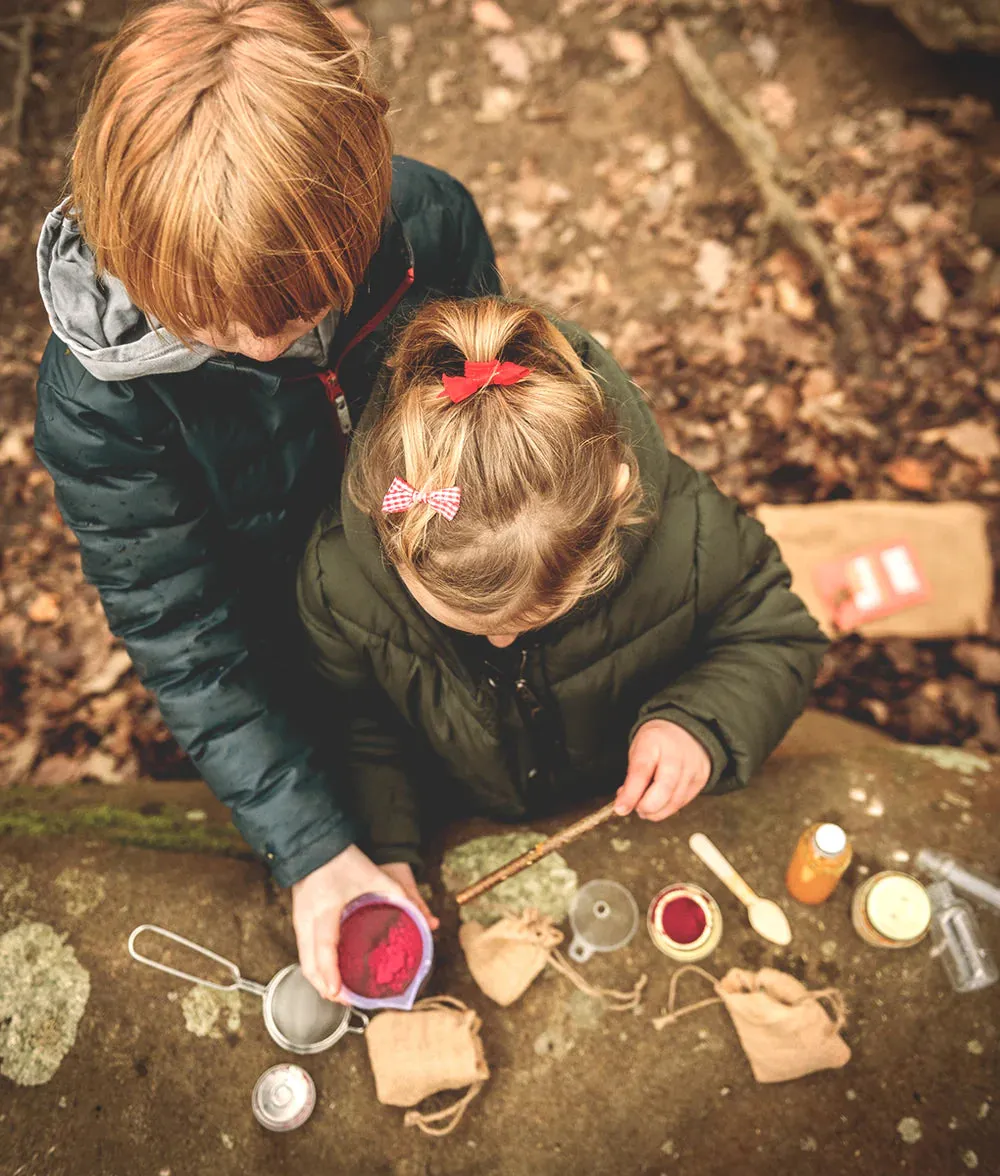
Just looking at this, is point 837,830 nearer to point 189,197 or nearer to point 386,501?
point 386,501

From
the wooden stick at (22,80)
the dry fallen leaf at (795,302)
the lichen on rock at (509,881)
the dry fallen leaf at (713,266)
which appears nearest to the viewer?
the lichen on rock at (509,881)

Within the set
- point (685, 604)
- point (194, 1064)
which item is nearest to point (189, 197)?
point (685, 604)

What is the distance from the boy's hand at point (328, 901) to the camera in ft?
6.31

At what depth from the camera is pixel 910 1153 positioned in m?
1.85

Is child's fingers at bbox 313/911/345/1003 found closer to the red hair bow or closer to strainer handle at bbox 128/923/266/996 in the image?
strainer handle at bbox 128/923/266/996

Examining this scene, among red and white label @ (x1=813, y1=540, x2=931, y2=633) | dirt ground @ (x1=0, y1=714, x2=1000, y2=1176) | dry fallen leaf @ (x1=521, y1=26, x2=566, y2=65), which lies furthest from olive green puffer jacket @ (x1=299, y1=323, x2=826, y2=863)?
dry fallen leaf @ (x1=521, y1=26, x2=566, y2=65)

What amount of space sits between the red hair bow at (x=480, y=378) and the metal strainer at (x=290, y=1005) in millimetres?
1506

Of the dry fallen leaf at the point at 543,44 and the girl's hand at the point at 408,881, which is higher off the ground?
the dry fallen leaf at the point at 543,44

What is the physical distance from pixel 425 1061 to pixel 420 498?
135 centimetres

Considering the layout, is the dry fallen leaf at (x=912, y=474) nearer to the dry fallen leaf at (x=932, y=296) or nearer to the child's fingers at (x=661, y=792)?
the dry fallen leaf at (x=932, y=296)

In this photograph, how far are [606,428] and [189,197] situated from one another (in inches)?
32.9

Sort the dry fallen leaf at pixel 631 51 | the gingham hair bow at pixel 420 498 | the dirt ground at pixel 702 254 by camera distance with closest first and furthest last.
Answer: the gingham hair bow at pixel 420 498 → the dirt ground at pixel 702 254 → the dry fallen leaf at pixel 631 51

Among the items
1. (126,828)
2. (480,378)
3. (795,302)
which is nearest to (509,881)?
(126,828)

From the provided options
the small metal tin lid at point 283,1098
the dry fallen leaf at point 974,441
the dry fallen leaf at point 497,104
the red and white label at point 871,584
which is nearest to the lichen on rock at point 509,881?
the small metal tin lid at point 283,1098
